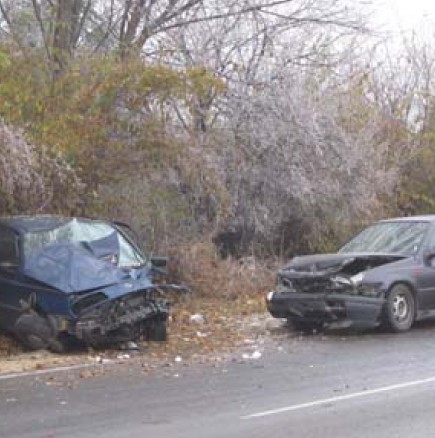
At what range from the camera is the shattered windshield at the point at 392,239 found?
14789 millimetres

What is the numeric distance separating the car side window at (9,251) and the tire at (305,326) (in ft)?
13.8

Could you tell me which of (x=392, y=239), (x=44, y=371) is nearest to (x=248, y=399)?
(x=44, y=371)

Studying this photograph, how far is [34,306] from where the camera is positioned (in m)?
12.3

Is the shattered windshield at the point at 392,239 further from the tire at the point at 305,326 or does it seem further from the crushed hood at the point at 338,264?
the tire at the point at 305,326

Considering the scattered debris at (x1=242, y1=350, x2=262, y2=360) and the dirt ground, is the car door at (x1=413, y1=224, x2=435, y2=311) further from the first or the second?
the scattered debris at (x1=242, y1=350, x2=262, y2=360)

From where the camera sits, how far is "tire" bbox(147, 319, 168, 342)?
42.5 feet

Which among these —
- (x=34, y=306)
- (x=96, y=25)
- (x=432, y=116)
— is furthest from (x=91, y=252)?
(x=432, y=116)

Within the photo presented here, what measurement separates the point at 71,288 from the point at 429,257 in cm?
557

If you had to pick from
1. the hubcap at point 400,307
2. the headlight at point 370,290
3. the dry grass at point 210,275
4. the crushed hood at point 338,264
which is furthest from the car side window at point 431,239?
the dry grass at point 210,275

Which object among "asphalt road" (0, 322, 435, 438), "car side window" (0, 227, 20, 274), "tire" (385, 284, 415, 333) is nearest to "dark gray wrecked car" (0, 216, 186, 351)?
"car side window" (0, 227, 20, 274)

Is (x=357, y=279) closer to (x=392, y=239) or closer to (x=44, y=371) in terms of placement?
(x=392, y=239)

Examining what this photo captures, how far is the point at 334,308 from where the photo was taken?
1373 centimetres

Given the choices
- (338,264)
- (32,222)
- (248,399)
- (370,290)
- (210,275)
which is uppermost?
(32,222)

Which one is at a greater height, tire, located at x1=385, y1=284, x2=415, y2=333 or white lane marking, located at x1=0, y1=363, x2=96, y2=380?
tire, located at x1=385, y1=284, x2=415, y2=333
